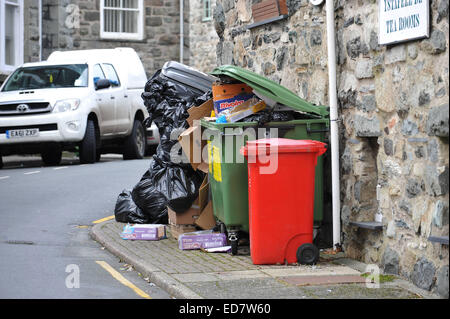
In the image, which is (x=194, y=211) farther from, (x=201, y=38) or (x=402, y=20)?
(x=201, y=38)

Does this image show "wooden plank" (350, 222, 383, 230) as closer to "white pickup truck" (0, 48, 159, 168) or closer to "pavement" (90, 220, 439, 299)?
"pavement" (90, 220, 439, 299)

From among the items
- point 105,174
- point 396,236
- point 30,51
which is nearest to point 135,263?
point 396,236

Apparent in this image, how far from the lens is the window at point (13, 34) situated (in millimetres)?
24281

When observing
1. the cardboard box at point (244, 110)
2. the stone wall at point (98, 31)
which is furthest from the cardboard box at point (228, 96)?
the stone wall at point (98, 31)

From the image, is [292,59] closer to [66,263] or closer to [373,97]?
[373,97]

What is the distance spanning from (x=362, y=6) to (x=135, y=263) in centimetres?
292

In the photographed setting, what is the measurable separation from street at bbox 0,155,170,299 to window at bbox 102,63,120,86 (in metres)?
1.87

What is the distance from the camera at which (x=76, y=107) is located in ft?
56.2

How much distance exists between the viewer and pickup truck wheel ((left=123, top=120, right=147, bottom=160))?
1961 centimetres

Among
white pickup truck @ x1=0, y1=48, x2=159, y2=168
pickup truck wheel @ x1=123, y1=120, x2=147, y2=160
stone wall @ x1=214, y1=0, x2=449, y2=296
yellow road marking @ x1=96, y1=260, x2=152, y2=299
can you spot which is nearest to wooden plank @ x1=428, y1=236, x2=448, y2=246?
stone wall @ x1=214, y1=0, x2=449, y2=296

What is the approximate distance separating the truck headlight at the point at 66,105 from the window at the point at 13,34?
737cm

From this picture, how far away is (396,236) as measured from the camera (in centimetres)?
741

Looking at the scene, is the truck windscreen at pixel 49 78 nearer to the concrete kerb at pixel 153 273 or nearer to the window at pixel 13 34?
the window at pixel 13 34

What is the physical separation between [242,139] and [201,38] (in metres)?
24.3
